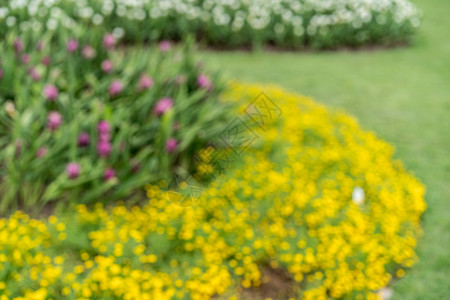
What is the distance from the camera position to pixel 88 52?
4.61 meters

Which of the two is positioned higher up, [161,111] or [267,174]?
[161,111]

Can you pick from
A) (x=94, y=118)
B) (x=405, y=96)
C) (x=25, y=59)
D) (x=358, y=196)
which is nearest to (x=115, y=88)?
(x=94, y=118)

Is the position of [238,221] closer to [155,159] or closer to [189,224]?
[189,224]

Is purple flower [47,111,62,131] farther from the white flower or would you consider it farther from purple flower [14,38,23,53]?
the white flower

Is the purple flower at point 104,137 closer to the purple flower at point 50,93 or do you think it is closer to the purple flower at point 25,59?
the purple flower at point 50,93

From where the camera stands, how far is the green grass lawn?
367 cm

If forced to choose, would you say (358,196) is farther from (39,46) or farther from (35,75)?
(39,46)

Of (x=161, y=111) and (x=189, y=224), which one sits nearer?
(x=189, y=224)

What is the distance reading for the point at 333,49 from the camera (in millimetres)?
9117

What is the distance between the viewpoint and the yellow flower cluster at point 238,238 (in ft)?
9.57

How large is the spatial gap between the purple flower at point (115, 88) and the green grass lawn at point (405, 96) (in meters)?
1.58

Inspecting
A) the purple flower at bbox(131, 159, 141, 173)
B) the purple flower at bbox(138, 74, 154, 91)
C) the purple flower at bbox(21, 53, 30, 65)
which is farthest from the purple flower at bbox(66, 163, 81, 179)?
the purple flower at bbox(21, 53, 30, 65)

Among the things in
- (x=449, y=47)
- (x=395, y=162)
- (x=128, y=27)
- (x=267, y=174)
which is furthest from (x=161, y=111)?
(x=449, y=47)

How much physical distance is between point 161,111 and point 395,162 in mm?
2319
